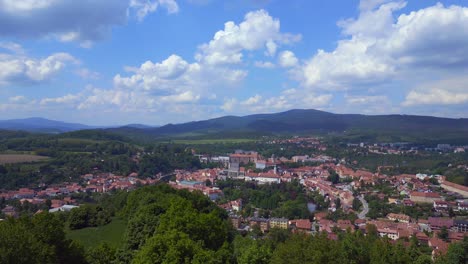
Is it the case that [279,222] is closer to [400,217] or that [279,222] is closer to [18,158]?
[400,217]

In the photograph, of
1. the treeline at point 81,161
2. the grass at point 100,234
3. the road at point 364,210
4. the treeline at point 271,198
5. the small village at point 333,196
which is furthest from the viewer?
the treeline at point 81,161

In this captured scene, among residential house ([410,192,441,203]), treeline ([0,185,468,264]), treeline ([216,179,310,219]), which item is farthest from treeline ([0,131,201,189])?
residential house ([410,192,441,203])

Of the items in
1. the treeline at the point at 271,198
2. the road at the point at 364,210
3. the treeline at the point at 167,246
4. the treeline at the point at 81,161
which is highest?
the treeline at the point at 167,246

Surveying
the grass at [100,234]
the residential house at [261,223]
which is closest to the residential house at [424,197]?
the residential house at [261,223]

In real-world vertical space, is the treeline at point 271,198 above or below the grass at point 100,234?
below

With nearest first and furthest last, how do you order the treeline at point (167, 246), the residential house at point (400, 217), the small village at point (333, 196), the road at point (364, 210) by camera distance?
the treeline at point (167, 246)
the small village at point (333, 196)
the residential house at point (400, 217)
the road at point (364, 210)

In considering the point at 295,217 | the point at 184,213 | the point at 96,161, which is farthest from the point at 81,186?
the point at 184,213

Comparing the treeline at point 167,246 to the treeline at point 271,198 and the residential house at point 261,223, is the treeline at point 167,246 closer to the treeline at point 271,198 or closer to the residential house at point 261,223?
the residential house at point 261,223

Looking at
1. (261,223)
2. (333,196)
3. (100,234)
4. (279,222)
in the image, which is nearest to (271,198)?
(333,196)
